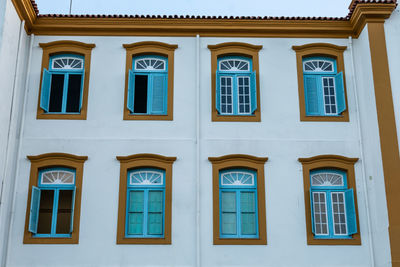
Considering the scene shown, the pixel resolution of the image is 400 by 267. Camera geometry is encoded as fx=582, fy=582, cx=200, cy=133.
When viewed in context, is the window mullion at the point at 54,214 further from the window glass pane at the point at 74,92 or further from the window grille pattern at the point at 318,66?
the window grille pattern at the point at 318,66

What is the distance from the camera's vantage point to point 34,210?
14750mm

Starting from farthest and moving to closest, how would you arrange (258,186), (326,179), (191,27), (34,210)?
1. (191,27)
2. (326,179)
3. (258,186)
4. (34,210)

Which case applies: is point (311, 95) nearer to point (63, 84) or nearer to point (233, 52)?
point (233, 52)

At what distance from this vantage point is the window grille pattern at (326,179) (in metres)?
15.4

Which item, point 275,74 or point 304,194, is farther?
point 275,74

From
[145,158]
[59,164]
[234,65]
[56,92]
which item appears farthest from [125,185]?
[234,65]

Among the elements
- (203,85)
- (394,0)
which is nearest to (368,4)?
(394,0)

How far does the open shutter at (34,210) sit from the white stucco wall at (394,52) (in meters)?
9.36

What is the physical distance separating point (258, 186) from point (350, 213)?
2.41 metres

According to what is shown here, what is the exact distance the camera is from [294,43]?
16.5 metres

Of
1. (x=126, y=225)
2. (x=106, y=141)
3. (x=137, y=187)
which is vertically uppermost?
(x=106, y=141)

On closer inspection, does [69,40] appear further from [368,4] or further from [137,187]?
[368,4]

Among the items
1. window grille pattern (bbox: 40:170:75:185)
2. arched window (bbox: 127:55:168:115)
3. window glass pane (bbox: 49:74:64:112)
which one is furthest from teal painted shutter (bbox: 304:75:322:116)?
window glass pane (bbox: 49:74:64:112)

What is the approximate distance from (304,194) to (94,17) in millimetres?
7554
